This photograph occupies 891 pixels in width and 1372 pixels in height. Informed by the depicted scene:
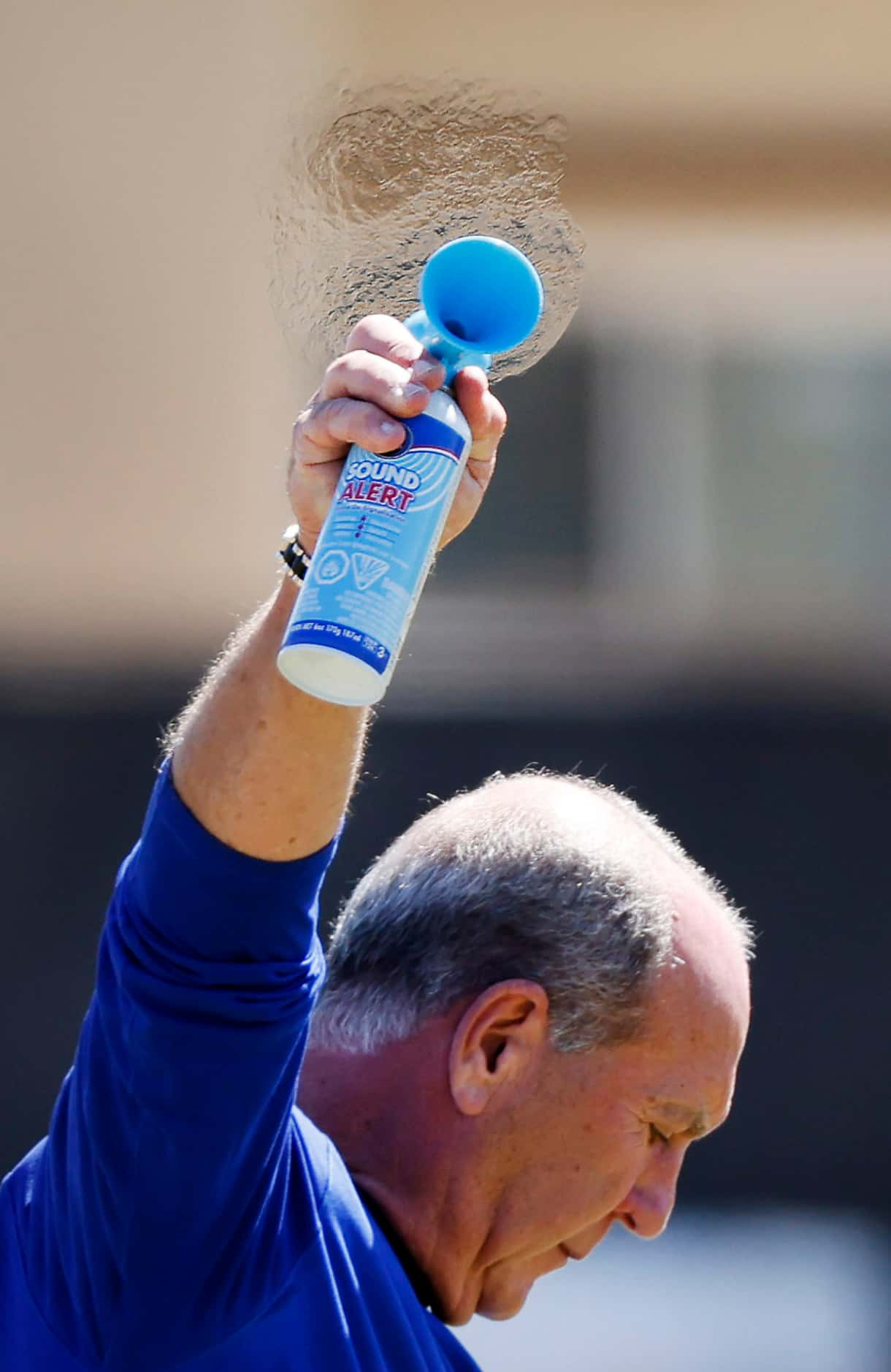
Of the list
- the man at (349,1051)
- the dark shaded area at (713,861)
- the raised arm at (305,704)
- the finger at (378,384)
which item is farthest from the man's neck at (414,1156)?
the dark shaded area at (713,861)

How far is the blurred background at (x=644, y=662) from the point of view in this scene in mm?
4738

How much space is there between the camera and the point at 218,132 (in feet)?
6.55

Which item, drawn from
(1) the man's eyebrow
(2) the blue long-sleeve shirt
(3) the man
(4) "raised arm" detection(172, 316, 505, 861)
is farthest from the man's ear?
(4) "raised arm" detection(172, 316, 505, 861)

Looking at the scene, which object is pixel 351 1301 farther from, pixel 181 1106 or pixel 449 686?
pixel 449 686

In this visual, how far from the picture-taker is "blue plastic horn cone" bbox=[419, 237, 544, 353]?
1.24 m

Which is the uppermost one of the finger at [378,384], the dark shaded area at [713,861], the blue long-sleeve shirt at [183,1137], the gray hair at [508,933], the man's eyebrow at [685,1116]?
the dark shaded area at [713,861]

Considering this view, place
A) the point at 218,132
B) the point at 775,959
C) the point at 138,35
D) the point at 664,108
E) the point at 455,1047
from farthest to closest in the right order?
the point at 775,959 → the point at 664,108 → the point at 138,35 → the point at 218,132 → the point at 455,1047

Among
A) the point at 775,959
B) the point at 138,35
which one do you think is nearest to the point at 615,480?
the point at 775,959

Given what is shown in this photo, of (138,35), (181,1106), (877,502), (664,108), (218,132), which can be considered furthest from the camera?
(877,502)

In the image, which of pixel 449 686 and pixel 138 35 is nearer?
pixel 138 35

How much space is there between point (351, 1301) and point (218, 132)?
133 centimetres

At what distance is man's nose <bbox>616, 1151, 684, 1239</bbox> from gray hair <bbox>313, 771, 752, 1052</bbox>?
231 mm

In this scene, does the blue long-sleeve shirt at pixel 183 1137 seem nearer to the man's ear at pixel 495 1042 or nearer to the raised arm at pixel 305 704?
the raised arm at pixel 305 704

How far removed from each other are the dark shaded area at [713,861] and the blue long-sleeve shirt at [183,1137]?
3.61 metres
